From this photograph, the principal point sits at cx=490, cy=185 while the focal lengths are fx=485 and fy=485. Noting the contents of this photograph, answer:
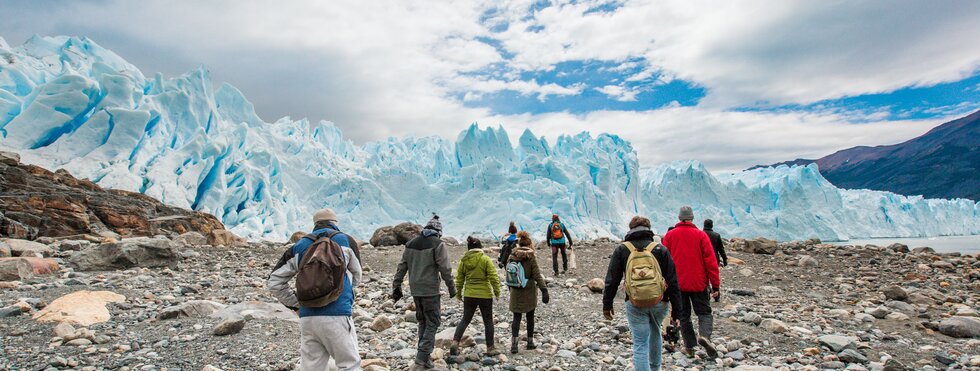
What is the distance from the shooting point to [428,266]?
4.53 m

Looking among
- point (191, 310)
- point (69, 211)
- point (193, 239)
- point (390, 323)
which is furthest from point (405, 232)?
point (191, 310)

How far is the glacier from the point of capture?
25078 mm

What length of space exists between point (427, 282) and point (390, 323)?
1.82m

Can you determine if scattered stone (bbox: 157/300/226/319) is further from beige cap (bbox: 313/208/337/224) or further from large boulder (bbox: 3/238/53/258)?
large boulder (bbox: 3/238/53/258)

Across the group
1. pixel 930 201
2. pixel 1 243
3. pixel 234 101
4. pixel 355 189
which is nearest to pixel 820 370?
pixel 1 243

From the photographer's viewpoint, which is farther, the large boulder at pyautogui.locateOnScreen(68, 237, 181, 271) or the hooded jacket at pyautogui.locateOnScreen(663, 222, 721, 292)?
the large boulder at pyautogui.locateOnScreen(68, 237, 181, 271)

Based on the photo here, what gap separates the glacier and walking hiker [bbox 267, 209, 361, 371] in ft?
82.1

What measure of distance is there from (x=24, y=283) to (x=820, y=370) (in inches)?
389

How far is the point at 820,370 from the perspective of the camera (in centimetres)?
464

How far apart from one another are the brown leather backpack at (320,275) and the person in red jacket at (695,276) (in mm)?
3284

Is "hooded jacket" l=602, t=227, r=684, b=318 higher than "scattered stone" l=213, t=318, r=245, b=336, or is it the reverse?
"hooded jacket" l=602, t=227, r=684, b=318

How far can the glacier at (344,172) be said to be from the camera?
82.3ft

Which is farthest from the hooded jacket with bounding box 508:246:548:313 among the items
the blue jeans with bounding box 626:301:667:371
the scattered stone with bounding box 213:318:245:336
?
the scattered stone with bounding box 213:318:245:336

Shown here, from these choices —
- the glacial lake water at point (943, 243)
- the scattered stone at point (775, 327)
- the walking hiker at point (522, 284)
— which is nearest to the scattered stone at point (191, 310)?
the walking hiker at point (522, 284)
